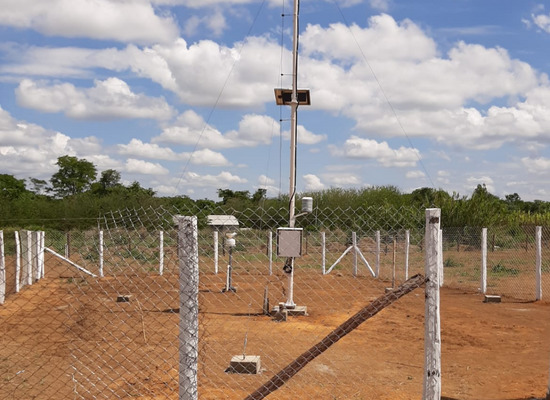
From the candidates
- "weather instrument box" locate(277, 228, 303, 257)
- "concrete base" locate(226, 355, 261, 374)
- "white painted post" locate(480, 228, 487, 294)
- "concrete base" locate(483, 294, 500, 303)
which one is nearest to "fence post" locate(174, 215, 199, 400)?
"concrete base" locate(226, 355, 261, 374)

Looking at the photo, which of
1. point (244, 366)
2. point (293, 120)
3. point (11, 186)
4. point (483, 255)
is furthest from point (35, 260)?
point (11, 186)

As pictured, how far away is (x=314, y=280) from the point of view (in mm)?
20250

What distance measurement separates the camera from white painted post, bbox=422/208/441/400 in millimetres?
4613

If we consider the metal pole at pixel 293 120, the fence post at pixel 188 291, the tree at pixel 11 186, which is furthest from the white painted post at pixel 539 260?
the tree at pixel 11 186

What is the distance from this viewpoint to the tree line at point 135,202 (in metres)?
34.2

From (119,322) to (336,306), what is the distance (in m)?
5.38

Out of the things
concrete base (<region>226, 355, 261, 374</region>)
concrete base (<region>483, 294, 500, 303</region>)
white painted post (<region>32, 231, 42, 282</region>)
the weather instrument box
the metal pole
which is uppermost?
the metal pole

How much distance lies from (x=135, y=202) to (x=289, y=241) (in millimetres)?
28517

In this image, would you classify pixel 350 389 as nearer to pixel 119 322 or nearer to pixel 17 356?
pixel 17 356

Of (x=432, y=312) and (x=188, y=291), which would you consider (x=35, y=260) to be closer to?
(x=188, y=291)

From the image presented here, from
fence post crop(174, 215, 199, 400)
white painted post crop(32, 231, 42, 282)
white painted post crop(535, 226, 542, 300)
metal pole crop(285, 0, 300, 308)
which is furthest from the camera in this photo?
white painted post crop(32, 231, 42, 282)

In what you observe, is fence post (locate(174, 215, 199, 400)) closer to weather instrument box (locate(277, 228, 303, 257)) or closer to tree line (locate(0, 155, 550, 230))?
weather instrument box (locate(277, 228, 303, 257))

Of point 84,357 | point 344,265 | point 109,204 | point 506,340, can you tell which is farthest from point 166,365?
point 109,204

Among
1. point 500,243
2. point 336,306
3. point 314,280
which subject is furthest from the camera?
point 500,243
